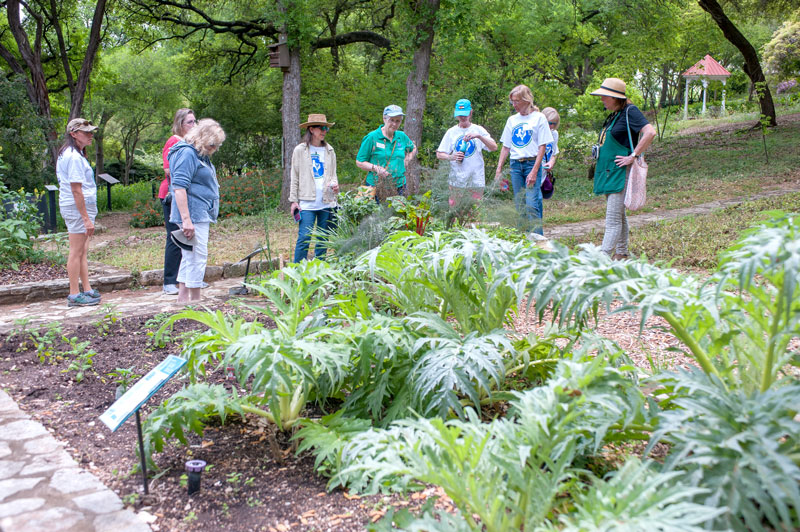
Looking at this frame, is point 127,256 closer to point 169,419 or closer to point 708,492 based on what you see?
point 169,419

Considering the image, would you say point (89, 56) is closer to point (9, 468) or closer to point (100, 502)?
point (9, 468)

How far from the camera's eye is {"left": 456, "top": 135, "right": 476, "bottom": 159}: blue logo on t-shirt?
7004 mm

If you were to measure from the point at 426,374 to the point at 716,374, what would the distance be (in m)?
1.10

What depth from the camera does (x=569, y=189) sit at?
1565 centimetres

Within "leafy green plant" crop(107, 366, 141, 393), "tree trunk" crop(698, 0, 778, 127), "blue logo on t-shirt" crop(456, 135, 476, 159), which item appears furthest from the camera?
"tree trunk" crop(698, 0, 778, 127)

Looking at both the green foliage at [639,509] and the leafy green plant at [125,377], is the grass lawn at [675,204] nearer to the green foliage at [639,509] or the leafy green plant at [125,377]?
the green foliage at [639,509]

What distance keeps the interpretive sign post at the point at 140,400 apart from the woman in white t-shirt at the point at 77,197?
3666 mm

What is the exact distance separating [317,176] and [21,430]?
12.6 feet

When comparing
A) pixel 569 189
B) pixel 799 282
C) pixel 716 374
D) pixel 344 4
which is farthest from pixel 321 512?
pixel 344 4

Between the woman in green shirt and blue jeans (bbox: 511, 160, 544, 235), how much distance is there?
1.27 m

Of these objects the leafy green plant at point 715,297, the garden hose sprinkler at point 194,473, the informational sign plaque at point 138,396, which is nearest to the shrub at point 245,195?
the informational sign plaque at point 138,396

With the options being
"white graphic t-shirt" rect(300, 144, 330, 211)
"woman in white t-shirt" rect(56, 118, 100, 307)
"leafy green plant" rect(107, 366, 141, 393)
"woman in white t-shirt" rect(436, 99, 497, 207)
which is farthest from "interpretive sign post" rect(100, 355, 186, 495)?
"woman in white t-shirt" rect(436, 99, 497, 207)

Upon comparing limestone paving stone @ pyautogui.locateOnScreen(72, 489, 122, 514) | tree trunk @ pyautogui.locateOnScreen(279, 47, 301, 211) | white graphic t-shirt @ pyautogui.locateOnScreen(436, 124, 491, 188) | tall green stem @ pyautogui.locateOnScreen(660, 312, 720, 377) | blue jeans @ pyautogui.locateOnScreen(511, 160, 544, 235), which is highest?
tree trunk @ pyautogui.locateOnScreen(279, 47, 301, 211)

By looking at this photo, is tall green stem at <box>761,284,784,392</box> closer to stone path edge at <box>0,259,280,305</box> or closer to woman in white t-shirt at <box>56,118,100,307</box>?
stone path edge at <box>0,259,280,305</box>
